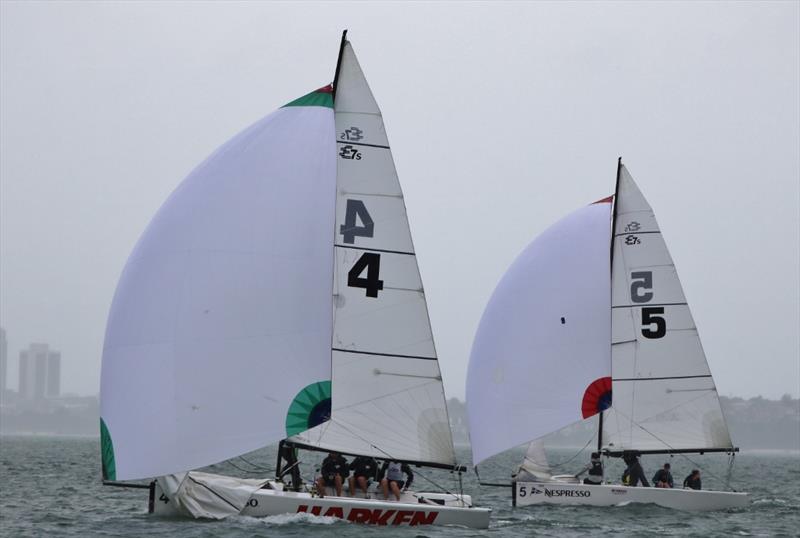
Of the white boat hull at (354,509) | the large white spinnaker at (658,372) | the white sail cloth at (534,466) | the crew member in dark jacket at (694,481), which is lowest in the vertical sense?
the white boat hull at (354,509)

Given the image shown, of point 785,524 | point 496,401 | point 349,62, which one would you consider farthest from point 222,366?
point 785,524

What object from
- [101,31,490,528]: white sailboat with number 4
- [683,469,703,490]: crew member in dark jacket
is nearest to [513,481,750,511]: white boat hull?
[683,469,703,490]: crew member in dark jacket

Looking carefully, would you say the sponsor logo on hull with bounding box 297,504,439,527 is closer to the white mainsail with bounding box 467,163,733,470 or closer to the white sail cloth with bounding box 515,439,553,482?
the white sail cloth with bounding box 515,439,553,482

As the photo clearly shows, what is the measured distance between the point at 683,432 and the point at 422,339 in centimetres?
978

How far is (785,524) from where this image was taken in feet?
75.8

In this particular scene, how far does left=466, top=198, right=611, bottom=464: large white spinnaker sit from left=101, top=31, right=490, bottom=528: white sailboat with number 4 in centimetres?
562

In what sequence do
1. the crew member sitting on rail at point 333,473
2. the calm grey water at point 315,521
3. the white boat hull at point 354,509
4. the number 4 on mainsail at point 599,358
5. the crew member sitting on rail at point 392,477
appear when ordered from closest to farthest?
the calm grey water at point 315,521, the white boat hull at point 354,509, the crew member sitting on rail at point 333,473, the crew member sitting on rail at point 392,477, the number 4 on mainsail at point 599,358

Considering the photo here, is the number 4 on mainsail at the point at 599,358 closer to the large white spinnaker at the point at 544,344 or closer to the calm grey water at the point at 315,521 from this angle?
the large white spinnaker at the point at 544,344

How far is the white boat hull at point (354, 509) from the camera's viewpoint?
1825cm

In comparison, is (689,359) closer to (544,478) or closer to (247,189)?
(544,478)

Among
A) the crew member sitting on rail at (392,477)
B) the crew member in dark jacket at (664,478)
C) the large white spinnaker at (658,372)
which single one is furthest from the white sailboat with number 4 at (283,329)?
the large white spinnaker at (658,372)

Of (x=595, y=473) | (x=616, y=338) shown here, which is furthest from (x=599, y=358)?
(x=595, y=473)

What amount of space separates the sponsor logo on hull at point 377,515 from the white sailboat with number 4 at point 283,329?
2cm

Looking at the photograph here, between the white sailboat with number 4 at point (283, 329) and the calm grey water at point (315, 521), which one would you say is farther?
the calm grey water at point (315, 521)
